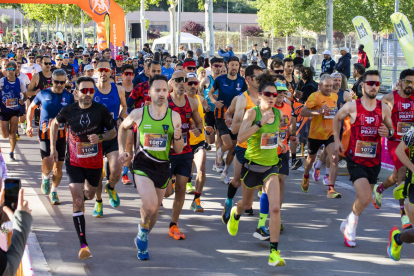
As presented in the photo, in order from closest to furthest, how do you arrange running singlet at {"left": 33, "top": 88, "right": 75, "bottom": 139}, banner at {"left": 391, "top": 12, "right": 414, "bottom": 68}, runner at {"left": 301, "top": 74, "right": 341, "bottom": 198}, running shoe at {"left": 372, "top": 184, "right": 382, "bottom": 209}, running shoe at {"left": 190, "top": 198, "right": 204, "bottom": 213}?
running shoe at {"left": 372, "top": 184, "right": 382, "bottom": 209} < running shoe at {"left": 190, "top": 198, "right": 204, "bottom": 213} < running singlet at {"left": 33, "top": 88, "right": 75, "bottom": 139} < runner at {"left": 301, "top": 74, "right": 341, "bottom": 198} < banner at {"left": 391, "top": 12, "right": 414, "bottom": 68}

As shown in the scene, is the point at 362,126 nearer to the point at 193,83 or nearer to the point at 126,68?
the point at 193,83

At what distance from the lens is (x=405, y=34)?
488 inches

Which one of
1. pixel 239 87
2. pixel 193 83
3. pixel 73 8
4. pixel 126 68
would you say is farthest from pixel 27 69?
pixel 73 8

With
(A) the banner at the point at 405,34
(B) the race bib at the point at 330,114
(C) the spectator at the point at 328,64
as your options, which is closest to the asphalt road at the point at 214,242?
(B) the race bib at the point at 330,114

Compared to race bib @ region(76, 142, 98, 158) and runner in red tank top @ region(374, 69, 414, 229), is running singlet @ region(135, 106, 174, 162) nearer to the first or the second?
race bib @ region(76, 142, 98, 158)

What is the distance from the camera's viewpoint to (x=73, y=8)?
49406mm

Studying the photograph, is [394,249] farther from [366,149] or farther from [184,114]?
[184,114]

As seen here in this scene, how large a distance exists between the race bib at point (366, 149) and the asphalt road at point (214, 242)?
3.40 ft

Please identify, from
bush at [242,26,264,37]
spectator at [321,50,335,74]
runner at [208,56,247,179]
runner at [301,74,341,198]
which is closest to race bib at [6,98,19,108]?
runner at [208,56,247,179]

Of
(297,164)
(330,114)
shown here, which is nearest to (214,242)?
(330,114)

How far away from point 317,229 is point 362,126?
1.47m

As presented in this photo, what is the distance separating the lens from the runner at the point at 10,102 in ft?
33.3

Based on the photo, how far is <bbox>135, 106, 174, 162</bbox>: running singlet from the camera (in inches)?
210

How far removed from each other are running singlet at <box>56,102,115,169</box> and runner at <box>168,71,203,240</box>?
36.0 inches
